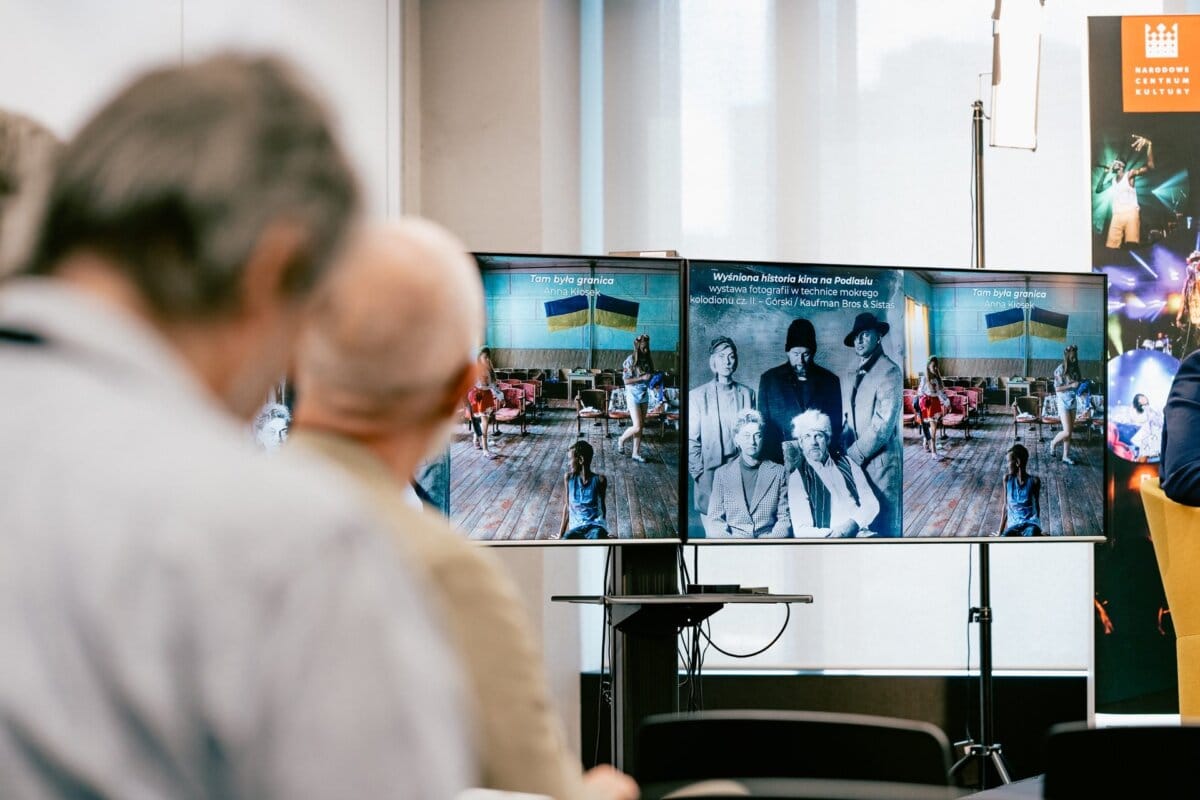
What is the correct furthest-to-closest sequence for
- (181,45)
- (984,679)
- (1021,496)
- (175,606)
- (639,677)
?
(984,679) → (1021,496) → (639,677) → (181,45) → (175,606)

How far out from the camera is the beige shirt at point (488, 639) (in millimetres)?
1288

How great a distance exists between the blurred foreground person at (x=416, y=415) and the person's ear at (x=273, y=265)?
24.1 inches

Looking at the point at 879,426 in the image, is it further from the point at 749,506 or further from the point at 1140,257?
the point at 1140,257

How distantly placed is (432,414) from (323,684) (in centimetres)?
86

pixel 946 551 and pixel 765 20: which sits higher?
pixel 765 20

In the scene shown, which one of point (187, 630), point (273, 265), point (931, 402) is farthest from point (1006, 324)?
point (187, 630)

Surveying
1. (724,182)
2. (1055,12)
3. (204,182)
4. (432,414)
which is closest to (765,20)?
(724,182)

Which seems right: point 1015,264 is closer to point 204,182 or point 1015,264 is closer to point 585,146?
A: point 585,146

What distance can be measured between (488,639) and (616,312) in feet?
7.88

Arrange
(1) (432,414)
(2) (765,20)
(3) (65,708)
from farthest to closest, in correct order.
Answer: (2) (765,20), (1) (432,414), (3) (65,708)

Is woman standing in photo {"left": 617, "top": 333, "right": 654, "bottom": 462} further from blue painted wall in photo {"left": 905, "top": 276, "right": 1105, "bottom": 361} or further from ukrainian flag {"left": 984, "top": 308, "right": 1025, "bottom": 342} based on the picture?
ukrainian flag {"left": 984, "top": 308, "right": 1025, "bottom": 342}

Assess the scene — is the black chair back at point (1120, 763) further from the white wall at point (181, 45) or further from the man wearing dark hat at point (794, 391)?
the man wearing dark hat at point (794, 391)

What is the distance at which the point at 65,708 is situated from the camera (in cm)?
58

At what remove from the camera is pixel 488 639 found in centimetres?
131
